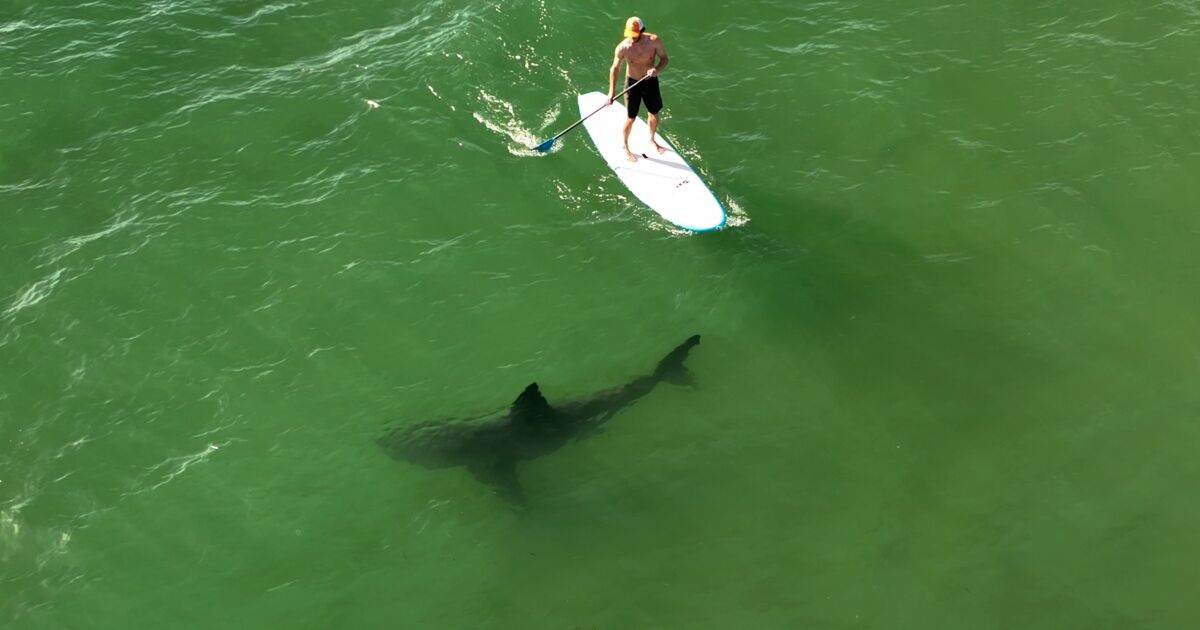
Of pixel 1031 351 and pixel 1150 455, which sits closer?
pixel 1150 455

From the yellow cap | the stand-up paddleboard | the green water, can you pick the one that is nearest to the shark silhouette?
the green water

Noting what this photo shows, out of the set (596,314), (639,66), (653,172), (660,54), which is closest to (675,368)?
(596,314)

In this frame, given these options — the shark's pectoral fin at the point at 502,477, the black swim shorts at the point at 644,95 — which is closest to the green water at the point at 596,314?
the shark's pectoral fin at the point at 502,477

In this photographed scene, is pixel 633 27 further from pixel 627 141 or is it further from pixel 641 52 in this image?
pixel 627 141

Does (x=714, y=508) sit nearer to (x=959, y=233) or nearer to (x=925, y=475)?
(x=925, y=475)

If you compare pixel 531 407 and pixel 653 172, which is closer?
pixel 531 407

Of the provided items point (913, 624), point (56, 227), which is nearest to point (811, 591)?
point (913, 624)
